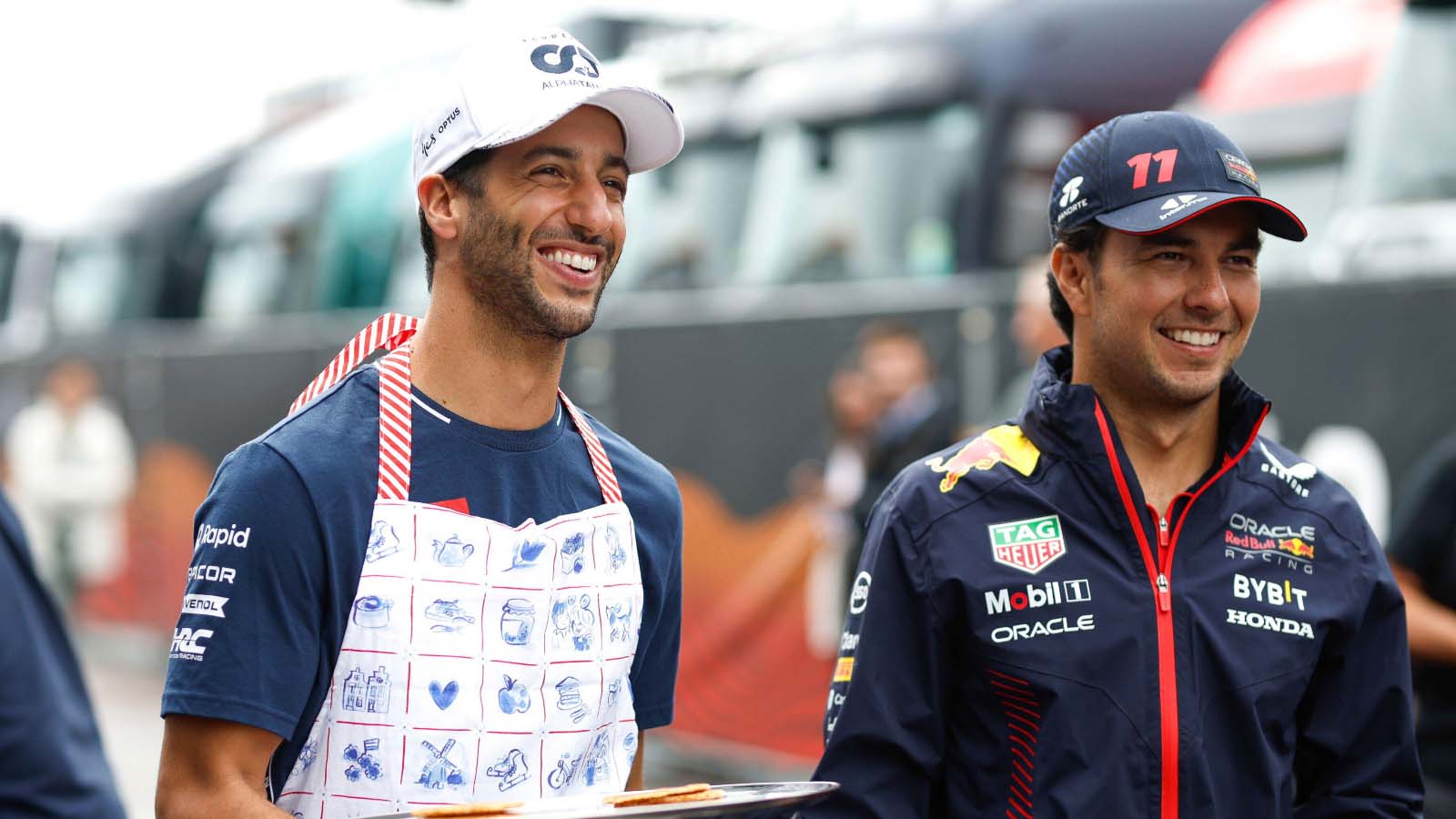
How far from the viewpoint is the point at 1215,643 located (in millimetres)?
Result: 2740

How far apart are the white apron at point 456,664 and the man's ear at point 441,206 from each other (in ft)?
0.69

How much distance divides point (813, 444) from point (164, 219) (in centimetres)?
1018

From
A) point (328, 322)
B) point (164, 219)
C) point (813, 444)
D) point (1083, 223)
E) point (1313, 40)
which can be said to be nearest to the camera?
point (1083, 223)

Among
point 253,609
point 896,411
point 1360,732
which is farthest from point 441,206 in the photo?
point 896,411

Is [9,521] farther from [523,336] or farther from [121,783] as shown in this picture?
[121,783]

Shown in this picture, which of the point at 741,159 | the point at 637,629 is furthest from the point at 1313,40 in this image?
the point at 637,629

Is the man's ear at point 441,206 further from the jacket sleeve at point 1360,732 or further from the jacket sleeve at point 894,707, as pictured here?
the jacket sleeve at point 1360,732

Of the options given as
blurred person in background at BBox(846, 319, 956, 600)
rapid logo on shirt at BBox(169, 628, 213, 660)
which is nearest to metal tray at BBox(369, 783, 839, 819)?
rapid logo on shirt at BBox(169, 628, 213, 660)

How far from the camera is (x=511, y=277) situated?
8.59 feet

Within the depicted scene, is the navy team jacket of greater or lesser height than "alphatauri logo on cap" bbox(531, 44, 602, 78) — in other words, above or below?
below

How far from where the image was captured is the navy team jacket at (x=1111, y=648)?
8.90 feet

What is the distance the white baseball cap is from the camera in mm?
2568

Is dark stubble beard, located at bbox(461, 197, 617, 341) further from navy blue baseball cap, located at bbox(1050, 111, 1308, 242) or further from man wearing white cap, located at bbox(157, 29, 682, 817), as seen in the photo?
navy blue baseball cap, located at bbox(1050, 111, 1308, 242)

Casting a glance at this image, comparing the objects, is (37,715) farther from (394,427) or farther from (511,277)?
(511,277)
